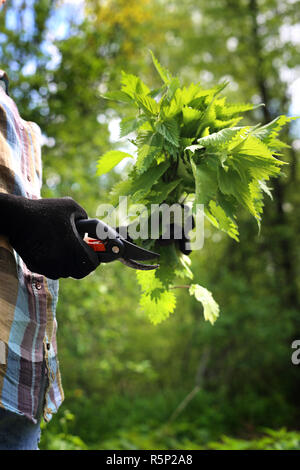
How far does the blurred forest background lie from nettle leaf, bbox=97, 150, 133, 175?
260 cm

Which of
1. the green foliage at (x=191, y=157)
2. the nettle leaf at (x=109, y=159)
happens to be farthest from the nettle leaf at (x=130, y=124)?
the nettle leaf at (x=109, y=159)

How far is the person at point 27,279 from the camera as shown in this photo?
122 centimetres

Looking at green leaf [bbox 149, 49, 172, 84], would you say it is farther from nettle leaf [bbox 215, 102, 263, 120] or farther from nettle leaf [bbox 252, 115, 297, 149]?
nettle leaf [bbox 252, 115, 297, 149]

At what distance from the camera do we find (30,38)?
489cm

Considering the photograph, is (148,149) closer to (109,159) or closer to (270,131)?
(109,159)

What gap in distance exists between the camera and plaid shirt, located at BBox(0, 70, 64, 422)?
1244 millimetres

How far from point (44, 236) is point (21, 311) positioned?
26cm

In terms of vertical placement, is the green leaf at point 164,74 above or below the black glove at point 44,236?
above

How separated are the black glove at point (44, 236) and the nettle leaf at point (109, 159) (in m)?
0.42

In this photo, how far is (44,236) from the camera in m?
1.22

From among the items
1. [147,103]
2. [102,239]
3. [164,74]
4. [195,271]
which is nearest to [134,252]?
[102,239]

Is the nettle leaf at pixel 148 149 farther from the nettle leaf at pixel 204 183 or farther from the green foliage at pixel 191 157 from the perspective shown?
the nettle leaf at pixel 204 183
